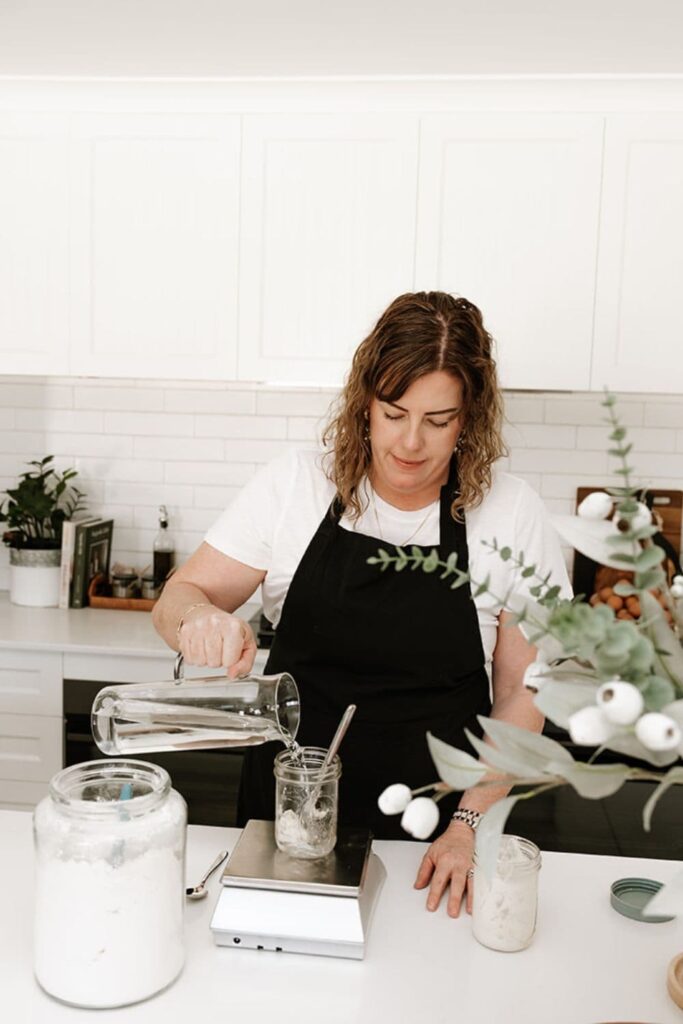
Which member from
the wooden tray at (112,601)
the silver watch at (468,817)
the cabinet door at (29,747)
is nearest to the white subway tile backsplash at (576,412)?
the wooden tray at (112,601)

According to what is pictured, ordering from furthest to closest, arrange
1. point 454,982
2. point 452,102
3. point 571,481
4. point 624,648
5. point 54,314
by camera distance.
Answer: point 571,481 < point 54,314 < point 452,102 < point 454,982 < point 624,648

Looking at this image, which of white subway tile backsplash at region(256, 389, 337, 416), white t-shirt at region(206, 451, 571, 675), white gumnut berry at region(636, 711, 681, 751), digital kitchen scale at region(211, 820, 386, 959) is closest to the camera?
white gumnut berry at region(636, 711, 681, 751)

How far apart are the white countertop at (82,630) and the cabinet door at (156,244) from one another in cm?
77

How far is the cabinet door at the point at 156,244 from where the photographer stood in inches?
114

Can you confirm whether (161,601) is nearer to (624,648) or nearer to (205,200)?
(624,648)

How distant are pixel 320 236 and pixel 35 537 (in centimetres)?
141

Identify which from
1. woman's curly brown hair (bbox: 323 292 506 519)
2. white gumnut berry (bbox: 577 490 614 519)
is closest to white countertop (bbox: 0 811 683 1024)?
white gumnut berry (bbox: 577 490 614 519)

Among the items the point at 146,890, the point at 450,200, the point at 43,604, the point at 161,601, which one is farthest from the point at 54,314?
the point at 146,890

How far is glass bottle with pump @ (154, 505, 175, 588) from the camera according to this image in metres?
3.39

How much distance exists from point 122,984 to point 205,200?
2322mm

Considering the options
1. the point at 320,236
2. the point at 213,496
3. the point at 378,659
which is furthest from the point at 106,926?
the point at 213,496

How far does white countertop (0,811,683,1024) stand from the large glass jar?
30 mm

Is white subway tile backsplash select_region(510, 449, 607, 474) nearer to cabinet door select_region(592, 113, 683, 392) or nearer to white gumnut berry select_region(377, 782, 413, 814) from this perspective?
cabinet door select_region(592, 113, 683, 392)

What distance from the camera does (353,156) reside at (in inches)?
112
